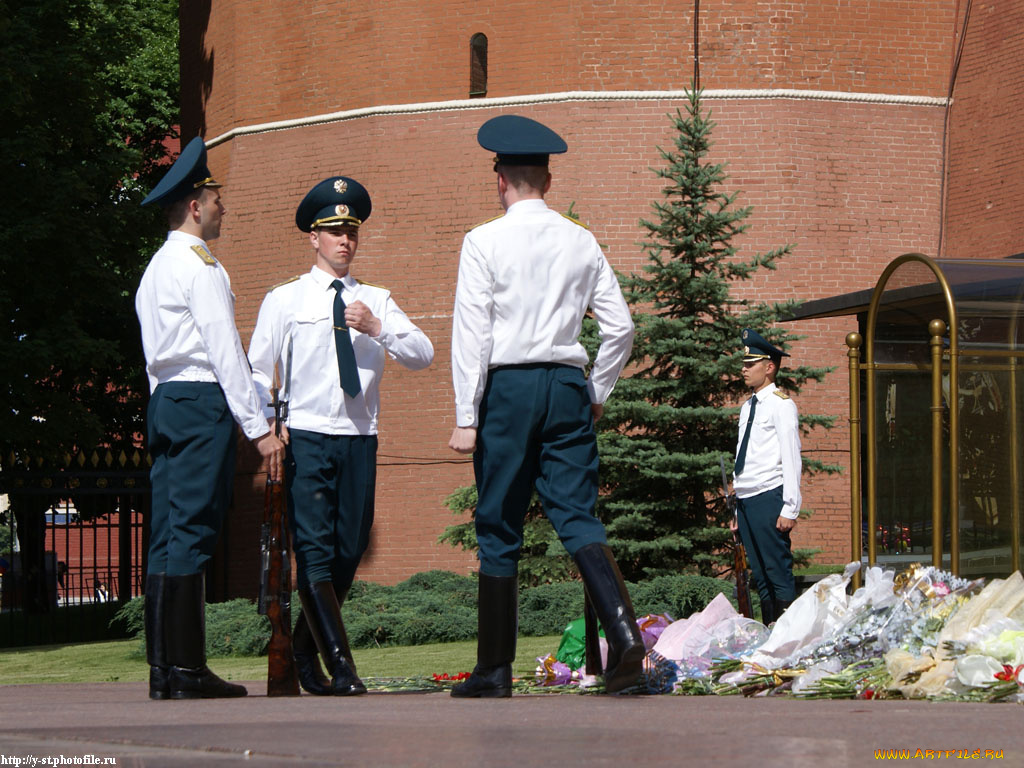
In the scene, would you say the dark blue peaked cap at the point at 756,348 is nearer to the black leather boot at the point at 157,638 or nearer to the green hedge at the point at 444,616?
the green hedge at the point at 444,616

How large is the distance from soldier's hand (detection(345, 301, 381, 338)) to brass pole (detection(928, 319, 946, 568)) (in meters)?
3.45

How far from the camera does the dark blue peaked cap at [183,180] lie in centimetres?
603

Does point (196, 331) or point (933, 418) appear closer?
point (196, 331)

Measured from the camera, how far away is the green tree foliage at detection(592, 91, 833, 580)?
1395 cm

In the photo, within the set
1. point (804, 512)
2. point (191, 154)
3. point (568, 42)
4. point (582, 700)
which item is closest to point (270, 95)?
point (568, 42)

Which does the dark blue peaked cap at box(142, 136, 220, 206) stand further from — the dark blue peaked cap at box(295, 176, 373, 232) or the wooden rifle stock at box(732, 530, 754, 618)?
the wooden rifle stock at box(732, 530, 754, 618)

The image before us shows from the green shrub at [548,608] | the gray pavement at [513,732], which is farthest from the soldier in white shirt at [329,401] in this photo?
the green shrub at [548,608]

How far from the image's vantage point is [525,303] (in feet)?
18.0

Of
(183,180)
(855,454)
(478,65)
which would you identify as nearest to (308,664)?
(183,180)

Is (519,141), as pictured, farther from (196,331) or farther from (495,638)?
(495,638)

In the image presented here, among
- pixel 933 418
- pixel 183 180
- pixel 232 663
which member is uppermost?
pixel 183 180

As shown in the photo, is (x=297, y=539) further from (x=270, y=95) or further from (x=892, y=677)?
(x=270, y=95)

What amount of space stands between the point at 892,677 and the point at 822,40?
16256mm

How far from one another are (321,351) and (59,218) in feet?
49.1
